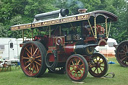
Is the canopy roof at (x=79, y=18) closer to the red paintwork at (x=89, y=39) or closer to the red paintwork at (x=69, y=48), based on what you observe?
the red paintwork at (x=89, y=39)

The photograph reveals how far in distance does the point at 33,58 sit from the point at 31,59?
A: 0.11 metres

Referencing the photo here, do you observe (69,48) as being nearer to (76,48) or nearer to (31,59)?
(76,48)

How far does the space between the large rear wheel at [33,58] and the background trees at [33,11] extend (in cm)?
711

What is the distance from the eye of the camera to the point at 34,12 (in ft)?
69.1

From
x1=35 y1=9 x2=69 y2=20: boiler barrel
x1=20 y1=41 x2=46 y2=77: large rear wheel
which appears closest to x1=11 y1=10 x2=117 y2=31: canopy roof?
x1=35 y1=9 x2=69 y2=20: boiler barrel

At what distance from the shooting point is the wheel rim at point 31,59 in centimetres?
814

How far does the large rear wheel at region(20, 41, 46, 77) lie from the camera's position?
7887 mm

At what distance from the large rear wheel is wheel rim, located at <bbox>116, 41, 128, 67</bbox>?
557cm

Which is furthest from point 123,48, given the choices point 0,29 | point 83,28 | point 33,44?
point 0,29

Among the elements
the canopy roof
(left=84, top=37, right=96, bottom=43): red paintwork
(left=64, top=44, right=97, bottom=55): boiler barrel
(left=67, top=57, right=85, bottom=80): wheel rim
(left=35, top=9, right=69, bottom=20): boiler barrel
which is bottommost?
(left=67, top=57, right=85, bottom=80): wheel rim

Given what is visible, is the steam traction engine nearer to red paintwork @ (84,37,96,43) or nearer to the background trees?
red paintwork @ (84,37,96,43)

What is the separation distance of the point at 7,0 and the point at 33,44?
15769 millimetres

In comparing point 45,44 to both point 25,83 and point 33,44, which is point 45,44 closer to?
point 33,44

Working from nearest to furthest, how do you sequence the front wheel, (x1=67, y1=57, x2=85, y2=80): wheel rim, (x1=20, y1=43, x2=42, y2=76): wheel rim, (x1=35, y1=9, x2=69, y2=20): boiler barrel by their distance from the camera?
the front wheel → (x1=67, y1=57, x2=85, y2=80): wheel rim → (x1=35, y1=9, x2=69, y2=20): boiler barrel → (x1=20, y1=43, x2=42, y2=76): wheel rim
